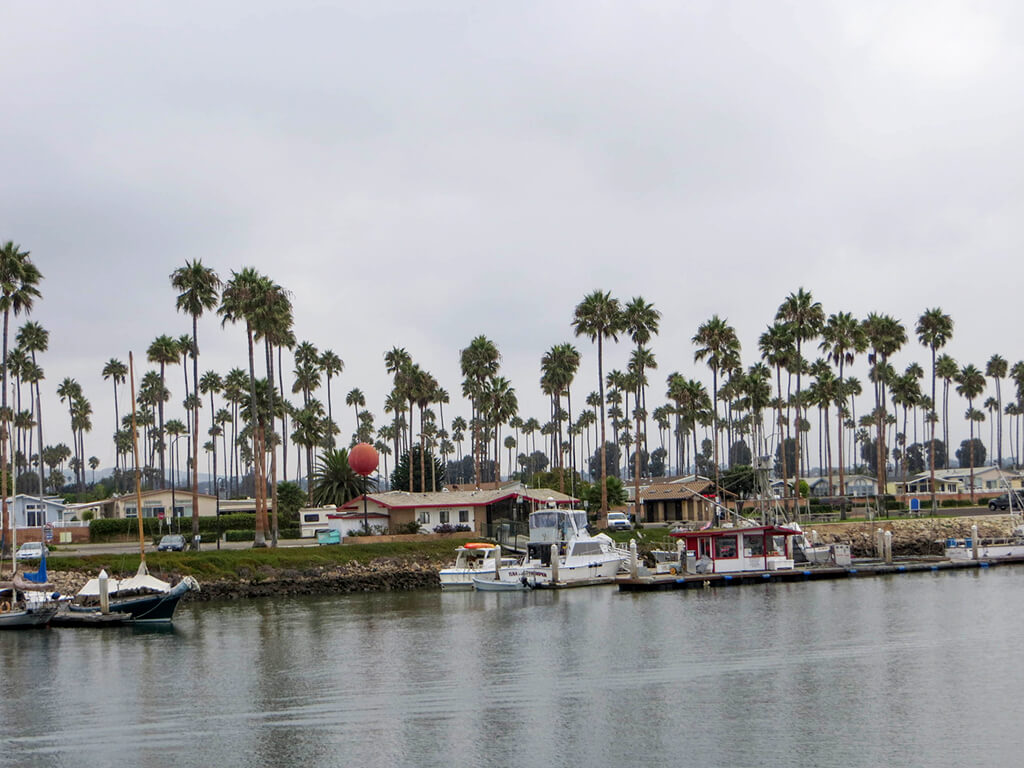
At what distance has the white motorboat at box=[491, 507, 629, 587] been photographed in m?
63.9

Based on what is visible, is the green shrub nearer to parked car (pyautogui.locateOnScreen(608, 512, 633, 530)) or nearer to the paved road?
the paved road

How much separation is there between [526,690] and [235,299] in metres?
50.8

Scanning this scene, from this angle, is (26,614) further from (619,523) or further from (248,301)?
(619,523)

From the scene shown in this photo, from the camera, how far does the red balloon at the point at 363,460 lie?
301 feet

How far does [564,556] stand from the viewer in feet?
221

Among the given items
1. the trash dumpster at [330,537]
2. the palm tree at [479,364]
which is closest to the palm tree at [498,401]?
the palm tree at [479,364]

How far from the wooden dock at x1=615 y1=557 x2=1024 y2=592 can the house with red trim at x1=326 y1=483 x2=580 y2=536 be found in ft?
61.2

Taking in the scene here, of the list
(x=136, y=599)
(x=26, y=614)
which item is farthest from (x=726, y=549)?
(x=26, y=614)

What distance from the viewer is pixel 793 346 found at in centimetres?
9631

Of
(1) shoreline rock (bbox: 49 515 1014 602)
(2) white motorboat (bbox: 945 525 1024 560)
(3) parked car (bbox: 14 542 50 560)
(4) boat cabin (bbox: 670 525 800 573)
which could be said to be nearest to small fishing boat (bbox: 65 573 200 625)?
(1) shoreline rock (bbox: 49 515 1014 602)

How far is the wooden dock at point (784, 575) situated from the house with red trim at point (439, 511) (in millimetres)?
18651

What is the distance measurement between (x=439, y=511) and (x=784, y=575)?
1138 inches

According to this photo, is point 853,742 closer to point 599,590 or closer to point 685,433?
point 599,590

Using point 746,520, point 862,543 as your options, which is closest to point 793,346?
point 862,543
